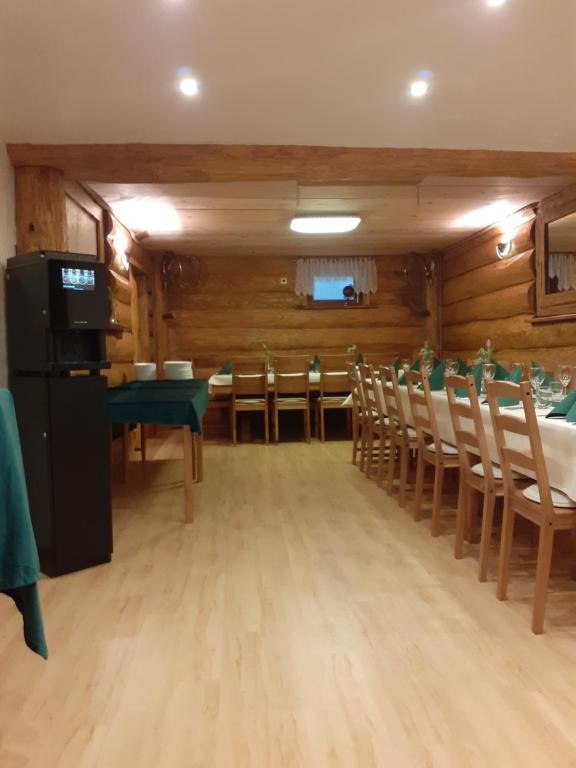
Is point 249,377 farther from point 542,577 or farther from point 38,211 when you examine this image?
point 542,577

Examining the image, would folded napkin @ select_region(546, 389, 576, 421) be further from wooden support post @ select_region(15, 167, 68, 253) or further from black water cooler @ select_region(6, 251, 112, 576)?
wooden support post @ select_region(15, 167, 68, 253)

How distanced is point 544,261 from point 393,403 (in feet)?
7.31

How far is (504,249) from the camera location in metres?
6.00

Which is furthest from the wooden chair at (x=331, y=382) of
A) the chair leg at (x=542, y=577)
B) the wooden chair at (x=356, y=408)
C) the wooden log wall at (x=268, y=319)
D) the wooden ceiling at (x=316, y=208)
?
the chair leg at (x=542, y=577)

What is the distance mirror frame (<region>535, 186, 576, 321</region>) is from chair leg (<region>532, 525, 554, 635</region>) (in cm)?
333

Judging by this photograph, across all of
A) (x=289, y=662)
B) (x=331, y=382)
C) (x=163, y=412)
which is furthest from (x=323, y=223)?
(x=289, y=662)

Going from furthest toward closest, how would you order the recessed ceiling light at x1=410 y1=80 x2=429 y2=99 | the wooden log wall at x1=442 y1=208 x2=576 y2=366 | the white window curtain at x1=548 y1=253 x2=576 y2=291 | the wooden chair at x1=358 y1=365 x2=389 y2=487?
the wooden log wall at x1=442 y1=208 x2=576 y2=366 → the white window curtain at x1=548 y1=253 x2=576 y2=291 → the wooden chair at x1=358 y1=365 x2=389 y2=487 → the recessed ceiling light at x1=410 y1=80 x2=429 y2=99

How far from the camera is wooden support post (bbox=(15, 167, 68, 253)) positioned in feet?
11.1

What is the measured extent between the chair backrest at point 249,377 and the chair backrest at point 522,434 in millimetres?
4172

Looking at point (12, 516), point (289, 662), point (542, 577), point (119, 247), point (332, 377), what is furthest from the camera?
point (332, 377)

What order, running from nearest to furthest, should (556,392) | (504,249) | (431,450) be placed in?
(556,392) → (431,450) → (504,249)

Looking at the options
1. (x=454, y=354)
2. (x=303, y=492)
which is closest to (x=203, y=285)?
(x=454, y=354)

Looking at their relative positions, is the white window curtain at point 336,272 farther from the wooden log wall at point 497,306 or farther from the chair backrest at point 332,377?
the chair backrest at point 332,377

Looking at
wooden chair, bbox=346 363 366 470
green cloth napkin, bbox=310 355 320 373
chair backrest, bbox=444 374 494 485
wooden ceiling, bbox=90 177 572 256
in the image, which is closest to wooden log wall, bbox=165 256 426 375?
wooden ceiling, bbox=90 177 572 256
